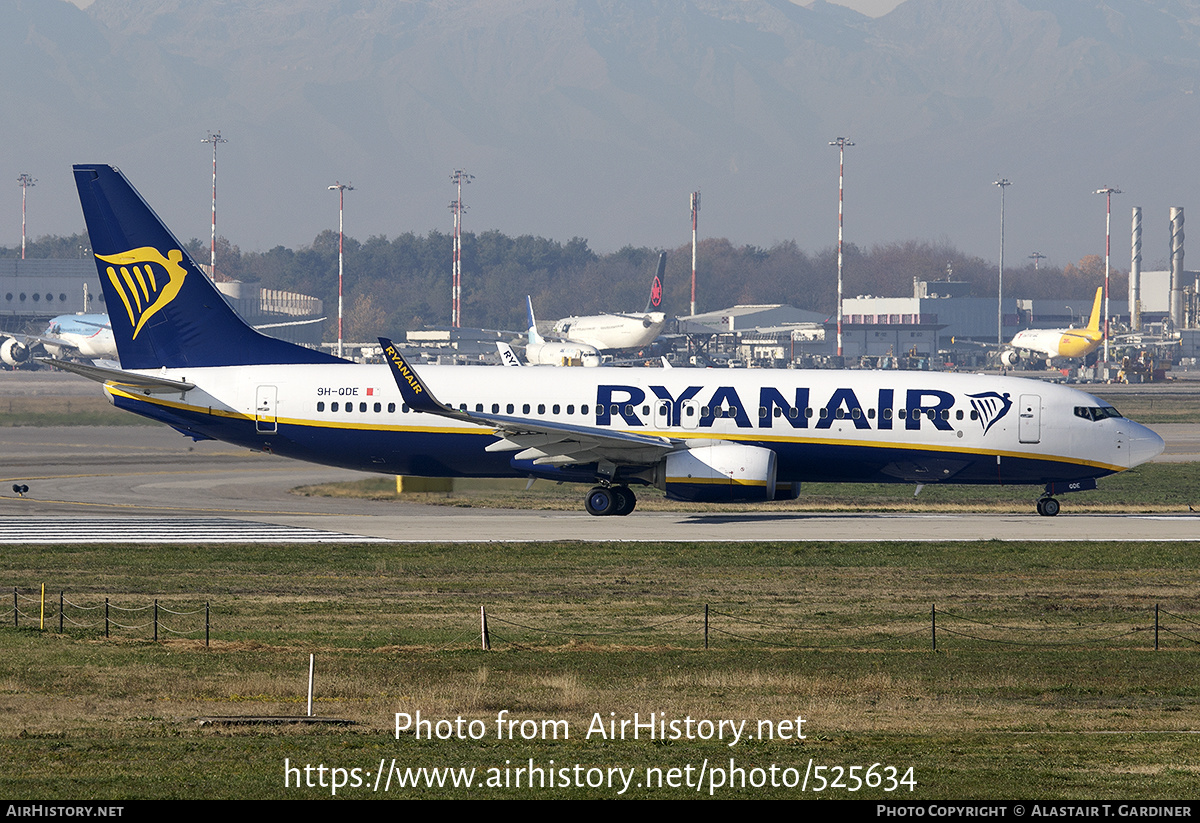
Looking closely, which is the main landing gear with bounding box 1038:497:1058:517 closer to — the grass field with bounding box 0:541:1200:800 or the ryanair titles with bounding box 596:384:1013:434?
the ryanair titles with bounding box 596:384:1013:434

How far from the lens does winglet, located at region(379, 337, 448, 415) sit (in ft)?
130

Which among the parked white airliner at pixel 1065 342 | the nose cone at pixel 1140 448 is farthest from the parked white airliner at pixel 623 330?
the nose cone at pixel 1140 448

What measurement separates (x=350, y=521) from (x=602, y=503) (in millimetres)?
7938

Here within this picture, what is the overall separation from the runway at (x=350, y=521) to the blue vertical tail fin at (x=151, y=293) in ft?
16.9

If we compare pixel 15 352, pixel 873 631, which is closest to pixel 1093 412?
pixel 873 631

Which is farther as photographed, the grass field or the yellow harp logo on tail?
the yellow harp logo on tail

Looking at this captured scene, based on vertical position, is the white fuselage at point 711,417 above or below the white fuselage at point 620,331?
below

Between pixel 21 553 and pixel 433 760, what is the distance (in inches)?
885

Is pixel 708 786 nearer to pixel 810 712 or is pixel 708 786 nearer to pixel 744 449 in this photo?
pixel 810 712

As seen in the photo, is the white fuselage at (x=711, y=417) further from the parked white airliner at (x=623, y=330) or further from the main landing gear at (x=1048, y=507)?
the parked white airliner at (x=623, y=330)

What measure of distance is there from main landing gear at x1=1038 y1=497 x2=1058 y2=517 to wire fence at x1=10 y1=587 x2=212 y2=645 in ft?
89.2

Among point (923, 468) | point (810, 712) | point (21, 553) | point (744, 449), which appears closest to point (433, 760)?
point (810, 712)

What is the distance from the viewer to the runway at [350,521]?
38.7 m

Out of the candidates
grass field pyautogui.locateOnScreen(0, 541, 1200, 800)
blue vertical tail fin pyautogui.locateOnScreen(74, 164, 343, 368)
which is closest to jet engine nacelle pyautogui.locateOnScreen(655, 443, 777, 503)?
grass field pyautogui.locateOnScreen(0, 541, 1200, 800)
